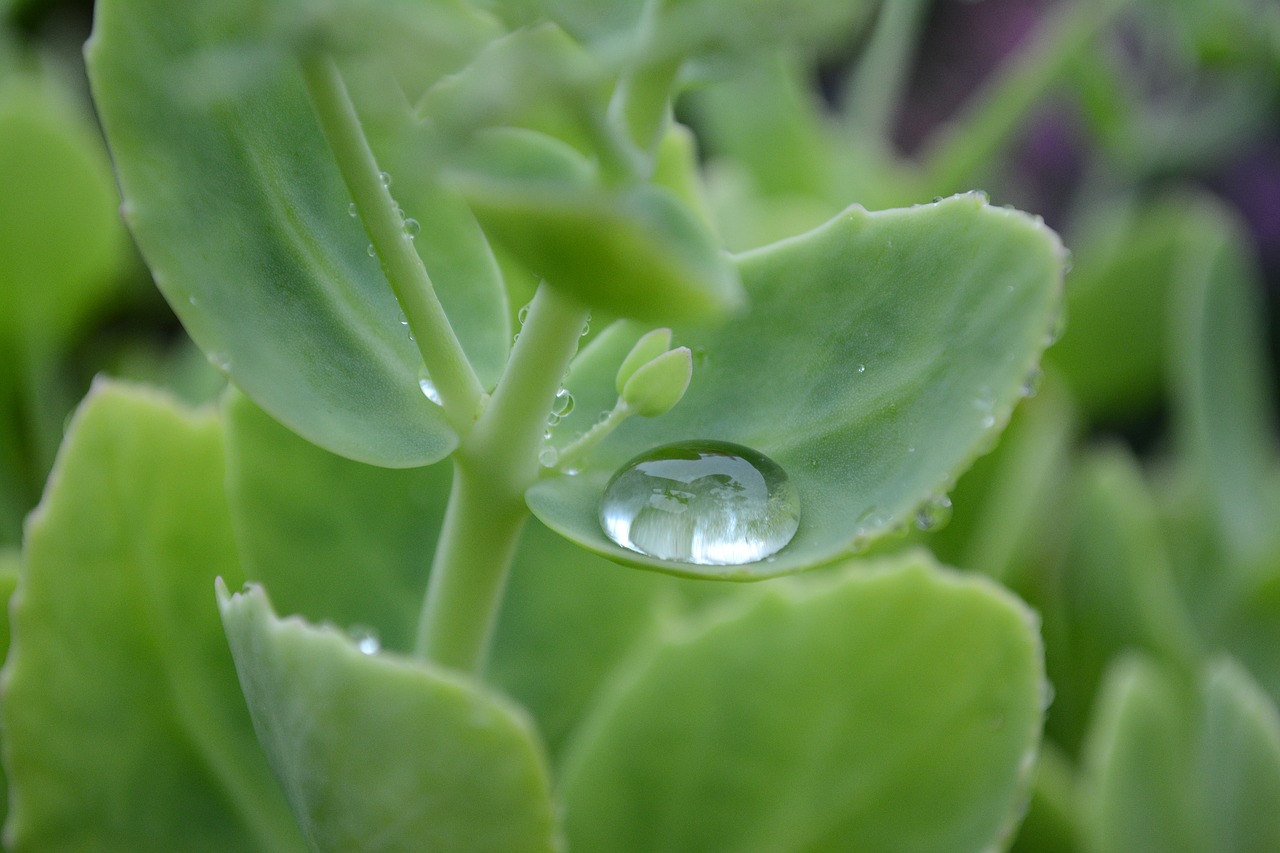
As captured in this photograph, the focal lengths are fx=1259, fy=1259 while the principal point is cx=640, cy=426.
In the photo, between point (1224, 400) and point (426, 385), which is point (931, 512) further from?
point (1224, 400)

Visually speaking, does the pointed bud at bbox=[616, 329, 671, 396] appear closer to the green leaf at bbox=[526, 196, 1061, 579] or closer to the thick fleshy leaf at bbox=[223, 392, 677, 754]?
the green leaf at bbox=[526, 196, 1061, 579]

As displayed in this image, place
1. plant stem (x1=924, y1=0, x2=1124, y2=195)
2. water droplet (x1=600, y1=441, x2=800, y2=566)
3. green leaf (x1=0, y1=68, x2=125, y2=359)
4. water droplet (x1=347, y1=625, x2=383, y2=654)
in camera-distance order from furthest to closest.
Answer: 1. plant stem (x1=924, y1=0, x2=1124, y2=195)
2. green leaf (x1=0, y1=68, x2=125, y2=359)
3. water droplet (x1=347, y1=625, x2=383, y2=654)
4. water droplet (x1=600, y1=441, x2=800, y2=566)

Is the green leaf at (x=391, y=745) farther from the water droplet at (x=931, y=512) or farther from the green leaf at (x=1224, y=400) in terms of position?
the green leaf at (x=1224, y=400)

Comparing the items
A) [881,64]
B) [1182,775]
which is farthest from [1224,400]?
[881,64]

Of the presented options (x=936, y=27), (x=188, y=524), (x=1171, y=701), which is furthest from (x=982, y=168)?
(x=936, y=27)

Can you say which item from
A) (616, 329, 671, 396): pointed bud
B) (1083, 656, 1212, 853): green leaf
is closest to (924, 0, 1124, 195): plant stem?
(1083, 656, 1212, 853): green leaf

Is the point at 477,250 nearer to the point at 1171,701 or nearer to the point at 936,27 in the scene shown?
the point at 1171,701

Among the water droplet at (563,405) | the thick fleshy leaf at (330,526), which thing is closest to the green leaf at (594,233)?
the water droplet at (563,405)
